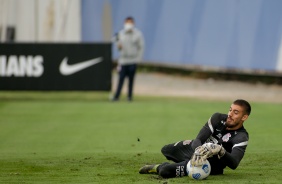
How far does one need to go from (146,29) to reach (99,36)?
227 centimetres

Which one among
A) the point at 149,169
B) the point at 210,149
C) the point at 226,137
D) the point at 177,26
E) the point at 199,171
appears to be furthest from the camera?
the point at 177,26

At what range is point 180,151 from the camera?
1174 cm

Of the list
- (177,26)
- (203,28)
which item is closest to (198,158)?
(203,28)

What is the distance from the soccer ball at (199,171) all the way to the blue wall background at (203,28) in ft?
57.3

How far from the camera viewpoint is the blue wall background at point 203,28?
2845cm

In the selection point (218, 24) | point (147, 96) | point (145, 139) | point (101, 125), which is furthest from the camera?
point (218, 24)

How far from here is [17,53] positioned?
25766 mm

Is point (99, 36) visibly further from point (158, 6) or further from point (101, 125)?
point (101, 125)

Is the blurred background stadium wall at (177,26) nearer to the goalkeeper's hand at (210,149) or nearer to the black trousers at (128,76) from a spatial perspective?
the black trousers at (128,76)

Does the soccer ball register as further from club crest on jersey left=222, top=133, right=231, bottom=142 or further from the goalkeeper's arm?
club crest on jersey left=222, top=133, right=231, bottom=142

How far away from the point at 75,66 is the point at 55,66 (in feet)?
2.08

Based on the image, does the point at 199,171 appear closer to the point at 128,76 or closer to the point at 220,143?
the point at 220,143

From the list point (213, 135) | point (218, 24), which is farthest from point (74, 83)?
point (213, 135)

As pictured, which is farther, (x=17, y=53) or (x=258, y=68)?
(x=258, y=68)
